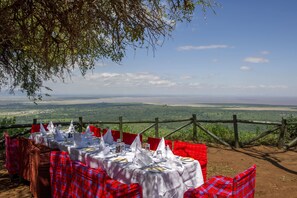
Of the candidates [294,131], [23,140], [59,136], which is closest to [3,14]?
[23,140]

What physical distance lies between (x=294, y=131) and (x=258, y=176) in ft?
15.4

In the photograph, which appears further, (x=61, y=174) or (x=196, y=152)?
(x=196, y=152)

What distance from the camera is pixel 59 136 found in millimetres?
6402

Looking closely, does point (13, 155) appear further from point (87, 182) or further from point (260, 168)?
point (260, 168)

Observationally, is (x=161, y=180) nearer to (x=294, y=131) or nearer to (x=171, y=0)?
(x=171, y=0)

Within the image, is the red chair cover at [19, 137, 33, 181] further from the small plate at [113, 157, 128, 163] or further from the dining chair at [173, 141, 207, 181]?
the dining chair at [173, 141, 207, 181]

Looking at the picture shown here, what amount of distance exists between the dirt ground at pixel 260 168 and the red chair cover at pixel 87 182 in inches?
84.3

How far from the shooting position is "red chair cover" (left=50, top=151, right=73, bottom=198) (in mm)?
3577

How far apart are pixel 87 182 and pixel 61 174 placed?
0.82 m

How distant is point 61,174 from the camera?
3.75m

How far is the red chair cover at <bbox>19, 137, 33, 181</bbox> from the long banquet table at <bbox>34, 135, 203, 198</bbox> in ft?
3.60

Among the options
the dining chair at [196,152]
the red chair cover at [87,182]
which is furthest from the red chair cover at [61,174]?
the dining chair at [196,152]

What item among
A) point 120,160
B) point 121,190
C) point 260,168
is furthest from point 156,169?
point 260,168

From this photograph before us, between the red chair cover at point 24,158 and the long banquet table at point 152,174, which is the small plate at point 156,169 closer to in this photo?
the long banquet table at point 152,174
